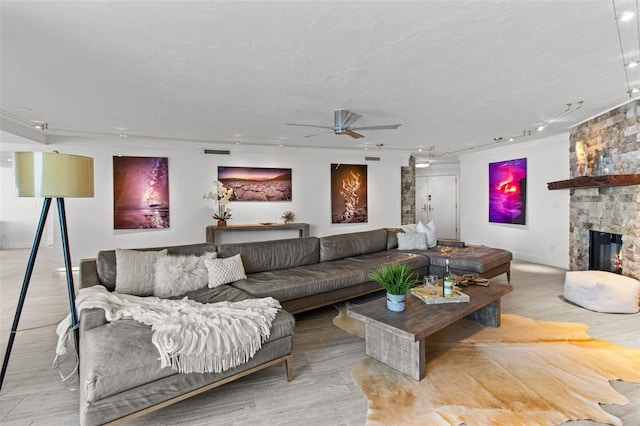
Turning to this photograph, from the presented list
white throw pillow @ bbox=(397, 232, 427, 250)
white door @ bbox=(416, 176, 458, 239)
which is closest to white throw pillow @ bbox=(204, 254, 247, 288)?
white throw pillow @ bbox=(397, 232, 427, 250)

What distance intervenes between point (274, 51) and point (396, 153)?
19.6 ft

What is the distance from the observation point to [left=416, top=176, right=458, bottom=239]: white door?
9.94 m

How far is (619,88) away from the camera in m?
3.49

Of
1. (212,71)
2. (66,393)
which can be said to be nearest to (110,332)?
(66,393)

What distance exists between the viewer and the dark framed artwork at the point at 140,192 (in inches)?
236

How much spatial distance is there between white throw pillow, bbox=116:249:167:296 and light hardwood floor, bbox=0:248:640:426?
0.78 meters

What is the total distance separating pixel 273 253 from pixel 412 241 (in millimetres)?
2503

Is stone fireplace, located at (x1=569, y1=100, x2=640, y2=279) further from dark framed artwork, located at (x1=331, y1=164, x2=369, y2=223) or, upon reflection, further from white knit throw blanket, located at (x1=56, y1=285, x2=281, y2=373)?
white knit throw blanket, located at (x1=56, y1=285, x2=281, y2=373)

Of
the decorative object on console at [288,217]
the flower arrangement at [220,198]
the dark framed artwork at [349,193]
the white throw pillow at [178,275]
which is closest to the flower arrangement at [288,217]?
the decorative object on console at [288,217]

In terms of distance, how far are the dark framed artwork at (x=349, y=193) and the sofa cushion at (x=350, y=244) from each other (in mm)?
2466

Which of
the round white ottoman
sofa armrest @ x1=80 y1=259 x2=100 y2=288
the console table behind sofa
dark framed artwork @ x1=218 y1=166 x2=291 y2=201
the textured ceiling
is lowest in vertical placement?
the round white ottoman

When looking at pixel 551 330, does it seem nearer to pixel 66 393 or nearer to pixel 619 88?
pixel 619 88

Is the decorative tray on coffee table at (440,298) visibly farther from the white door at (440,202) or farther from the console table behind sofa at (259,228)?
the white door at (440,202)

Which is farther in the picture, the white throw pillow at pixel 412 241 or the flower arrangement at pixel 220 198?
the flower arrangement at pixel 220 198
